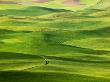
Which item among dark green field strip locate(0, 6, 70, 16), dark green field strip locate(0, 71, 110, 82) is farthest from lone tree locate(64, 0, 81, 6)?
dark green field strip locate(0, 71, 110, 82)

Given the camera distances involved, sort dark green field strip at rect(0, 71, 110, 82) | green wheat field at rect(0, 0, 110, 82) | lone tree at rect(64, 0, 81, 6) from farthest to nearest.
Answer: lone tree at rect(64, 0, 81, 6), green wheat field at rect(0, 0, 110, 82), dark green field strip at rect(0, 71, 110, 82)

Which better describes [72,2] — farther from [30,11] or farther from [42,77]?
[42,77]

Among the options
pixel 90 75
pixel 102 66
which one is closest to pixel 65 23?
pixel 102 66

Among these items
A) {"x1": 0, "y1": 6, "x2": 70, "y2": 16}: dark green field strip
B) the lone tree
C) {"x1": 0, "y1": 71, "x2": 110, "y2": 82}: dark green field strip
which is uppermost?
the lone tree

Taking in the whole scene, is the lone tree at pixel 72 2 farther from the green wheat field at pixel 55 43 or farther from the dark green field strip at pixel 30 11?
the dark green field strip at pixel 30 11

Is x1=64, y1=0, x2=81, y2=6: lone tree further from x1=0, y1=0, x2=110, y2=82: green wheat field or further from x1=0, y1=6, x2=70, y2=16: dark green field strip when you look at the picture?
x1=0, y1=6, x2=70, y2=16: dark green field strip

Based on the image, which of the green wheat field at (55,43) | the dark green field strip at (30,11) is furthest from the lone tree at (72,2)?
the dark green field strip at (30,11)

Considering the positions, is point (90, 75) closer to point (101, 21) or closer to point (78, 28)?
point (78, 28)

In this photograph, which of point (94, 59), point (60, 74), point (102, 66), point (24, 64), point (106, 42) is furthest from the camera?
point (106, 42)
